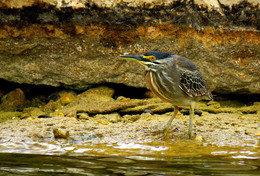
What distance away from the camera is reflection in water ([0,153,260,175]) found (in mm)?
3213

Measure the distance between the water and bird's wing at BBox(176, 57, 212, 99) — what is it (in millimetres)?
717

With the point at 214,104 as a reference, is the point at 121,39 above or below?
above

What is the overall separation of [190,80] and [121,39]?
1788 millimetres

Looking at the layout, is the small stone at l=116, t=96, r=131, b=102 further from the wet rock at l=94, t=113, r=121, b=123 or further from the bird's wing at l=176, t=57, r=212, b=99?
the bird's wing at l=176, t=57, r=212, b=99

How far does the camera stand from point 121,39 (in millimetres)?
6273

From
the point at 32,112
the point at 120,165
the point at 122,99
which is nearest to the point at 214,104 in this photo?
the point at 122,99

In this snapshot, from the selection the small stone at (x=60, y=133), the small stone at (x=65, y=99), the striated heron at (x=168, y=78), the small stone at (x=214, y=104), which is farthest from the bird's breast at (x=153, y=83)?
the small stone at (x=65, y=99)

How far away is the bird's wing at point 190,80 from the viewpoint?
491cm

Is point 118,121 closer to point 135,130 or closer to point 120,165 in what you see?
point 135,130

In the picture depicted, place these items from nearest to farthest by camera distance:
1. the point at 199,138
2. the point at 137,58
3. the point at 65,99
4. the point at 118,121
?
the point at 137,58, the point at 199,138, the point at 118,121, the point at 65,99

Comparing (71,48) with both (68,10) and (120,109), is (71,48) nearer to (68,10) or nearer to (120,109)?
(68,10)

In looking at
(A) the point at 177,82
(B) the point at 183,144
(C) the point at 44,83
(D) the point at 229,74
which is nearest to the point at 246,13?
(D) the point at 229,74

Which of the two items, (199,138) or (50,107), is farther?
(50,107)

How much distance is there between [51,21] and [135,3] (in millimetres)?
1436
